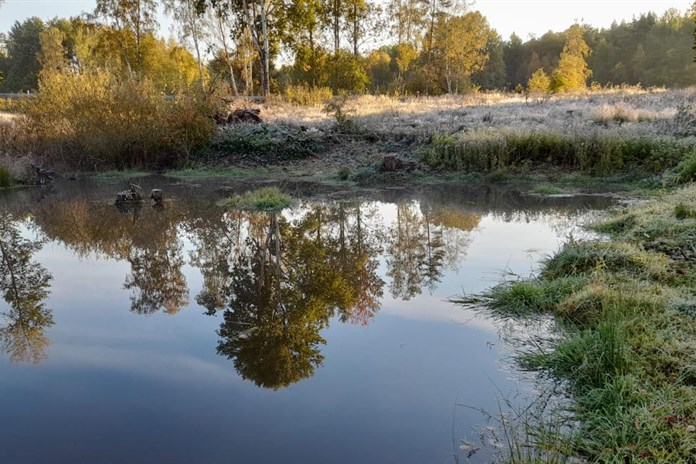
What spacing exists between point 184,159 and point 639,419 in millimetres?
15865

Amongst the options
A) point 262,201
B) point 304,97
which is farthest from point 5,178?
point 304,97

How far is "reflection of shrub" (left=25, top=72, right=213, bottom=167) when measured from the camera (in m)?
15.4

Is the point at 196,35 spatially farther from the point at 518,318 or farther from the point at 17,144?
the point at 518,318

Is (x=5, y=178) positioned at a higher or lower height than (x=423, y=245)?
higher

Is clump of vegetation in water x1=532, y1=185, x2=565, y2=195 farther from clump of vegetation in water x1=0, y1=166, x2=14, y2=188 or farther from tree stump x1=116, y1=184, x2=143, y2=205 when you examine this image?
clump of vegetation in water x1=0, y1=166, x2=14, y2=188

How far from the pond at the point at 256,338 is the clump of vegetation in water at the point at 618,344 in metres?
0.36

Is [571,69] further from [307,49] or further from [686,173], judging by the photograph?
[686,173]

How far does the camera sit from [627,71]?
173 ft

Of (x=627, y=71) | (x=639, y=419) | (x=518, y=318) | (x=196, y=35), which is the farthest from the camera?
(x=627, y=71)

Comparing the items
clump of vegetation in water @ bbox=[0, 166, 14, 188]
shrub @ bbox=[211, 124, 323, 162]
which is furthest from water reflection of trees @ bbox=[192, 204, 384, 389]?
clump of vegetation in water @ bbox=[0, 166, 14, 188]

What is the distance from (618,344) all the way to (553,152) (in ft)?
34.5

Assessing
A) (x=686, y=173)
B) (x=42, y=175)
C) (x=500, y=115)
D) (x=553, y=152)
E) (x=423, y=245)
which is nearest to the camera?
(x=423, y=245)

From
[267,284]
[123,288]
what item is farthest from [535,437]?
[123,288]

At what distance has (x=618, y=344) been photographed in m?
2.86
